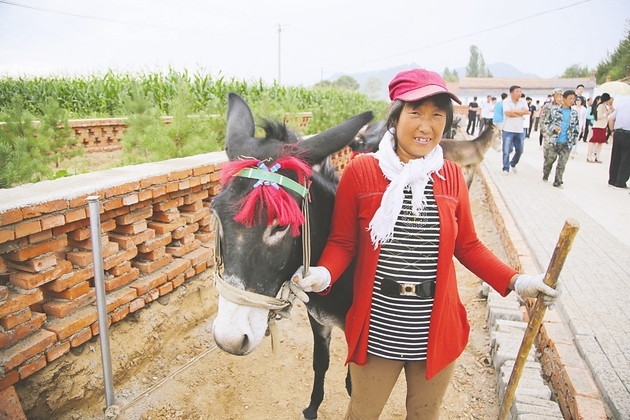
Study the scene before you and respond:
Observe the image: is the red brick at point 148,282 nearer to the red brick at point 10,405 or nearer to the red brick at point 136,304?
the red brick at point 136,304

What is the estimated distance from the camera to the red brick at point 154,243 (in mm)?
3213

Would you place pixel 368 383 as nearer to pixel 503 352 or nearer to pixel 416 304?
pixel 416 304

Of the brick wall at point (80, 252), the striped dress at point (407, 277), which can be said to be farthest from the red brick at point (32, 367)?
the striped dress at point (407, 277)

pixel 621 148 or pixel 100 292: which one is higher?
pixel 621 148

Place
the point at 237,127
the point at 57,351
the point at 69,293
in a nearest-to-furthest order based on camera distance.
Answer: the point at 237,127 < the point at 57,351 < the point at 69,293

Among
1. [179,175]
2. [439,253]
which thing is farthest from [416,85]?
[179,175]

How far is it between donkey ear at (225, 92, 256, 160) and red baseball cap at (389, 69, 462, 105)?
74 centimetres

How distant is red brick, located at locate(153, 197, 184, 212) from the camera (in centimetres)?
330

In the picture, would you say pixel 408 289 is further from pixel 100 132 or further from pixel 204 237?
pixel 100 132

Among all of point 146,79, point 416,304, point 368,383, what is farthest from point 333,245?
point 146,79

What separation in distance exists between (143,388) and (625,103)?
31.1ft

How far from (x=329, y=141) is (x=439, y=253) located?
0.73 meters

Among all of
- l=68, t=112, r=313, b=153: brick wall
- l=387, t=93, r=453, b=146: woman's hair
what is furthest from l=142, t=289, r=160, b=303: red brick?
l=68, t=112, r=313, b=153: brick wall

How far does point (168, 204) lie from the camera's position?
11.1 ft
